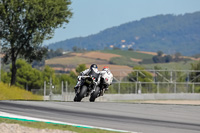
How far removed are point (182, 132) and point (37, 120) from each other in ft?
11.3

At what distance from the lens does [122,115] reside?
13.2 meters

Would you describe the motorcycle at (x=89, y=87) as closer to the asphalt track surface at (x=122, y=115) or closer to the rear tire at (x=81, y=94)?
the rear tire at (x=81, y=94)

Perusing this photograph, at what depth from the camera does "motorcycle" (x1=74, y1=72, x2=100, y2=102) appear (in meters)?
20.7

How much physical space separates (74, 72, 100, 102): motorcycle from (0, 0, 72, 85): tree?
59.4ft

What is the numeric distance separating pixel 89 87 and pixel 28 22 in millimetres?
19244

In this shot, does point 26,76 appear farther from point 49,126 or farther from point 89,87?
point 49,126

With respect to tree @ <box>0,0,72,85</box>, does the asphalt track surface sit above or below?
below

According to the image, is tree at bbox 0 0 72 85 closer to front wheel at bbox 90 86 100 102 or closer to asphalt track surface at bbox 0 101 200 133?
front wheel at bbox 90 86 100 102

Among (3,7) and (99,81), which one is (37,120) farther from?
(3,7)

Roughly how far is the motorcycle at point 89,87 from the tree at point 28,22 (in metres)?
18.1

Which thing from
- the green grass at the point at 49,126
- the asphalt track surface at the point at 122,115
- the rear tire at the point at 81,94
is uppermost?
the rear tire at the point at 81,94

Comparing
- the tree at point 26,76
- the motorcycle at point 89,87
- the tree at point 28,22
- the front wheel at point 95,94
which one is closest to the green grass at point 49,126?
the motorcycle at point 89,87

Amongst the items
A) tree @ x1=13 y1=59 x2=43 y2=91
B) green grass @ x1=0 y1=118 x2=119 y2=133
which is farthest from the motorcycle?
tree @ x1=13 y1=59 x2=43 y2=91

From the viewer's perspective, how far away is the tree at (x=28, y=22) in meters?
38.4
